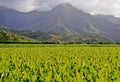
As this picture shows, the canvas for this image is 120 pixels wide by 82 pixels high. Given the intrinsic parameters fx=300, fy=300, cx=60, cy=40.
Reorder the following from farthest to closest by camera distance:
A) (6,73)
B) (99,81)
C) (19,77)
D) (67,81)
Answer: (6,73), (19,77), (67,81), (99,81)

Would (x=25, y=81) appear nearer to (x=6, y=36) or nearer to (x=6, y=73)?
(x=6, y=73)

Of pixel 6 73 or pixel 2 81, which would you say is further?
pixel 6 73

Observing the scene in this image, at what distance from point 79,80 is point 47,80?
122 centimetres

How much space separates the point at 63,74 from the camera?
45.1ft

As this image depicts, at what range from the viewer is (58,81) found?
1199 cm

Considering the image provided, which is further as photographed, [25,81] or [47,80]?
[25,81]

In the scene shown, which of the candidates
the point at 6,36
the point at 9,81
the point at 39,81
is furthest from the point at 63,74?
the point at 6,36

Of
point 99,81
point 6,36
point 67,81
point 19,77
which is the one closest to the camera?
point 99,81

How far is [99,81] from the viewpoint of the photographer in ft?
35.8

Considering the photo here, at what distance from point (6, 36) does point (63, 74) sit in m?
185

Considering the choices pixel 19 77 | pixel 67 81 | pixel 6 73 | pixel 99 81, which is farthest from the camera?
pixel 6 73

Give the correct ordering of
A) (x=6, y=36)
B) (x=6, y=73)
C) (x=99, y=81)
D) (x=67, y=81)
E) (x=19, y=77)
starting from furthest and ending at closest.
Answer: (x=6, y=36)
(x=6, y=73)
(x=19, y=77)
(x=67, y=81)
(x=99, y=81)

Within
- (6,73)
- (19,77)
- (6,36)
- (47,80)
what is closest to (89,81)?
(47,80)

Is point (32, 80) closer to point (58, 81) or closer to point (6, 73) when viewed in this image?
point (58, 81)
